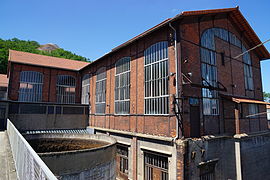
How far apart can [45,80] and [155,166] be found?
16259 millimetres

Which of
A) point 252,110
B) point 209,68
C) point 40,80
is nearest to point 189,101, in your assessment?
point 209,68

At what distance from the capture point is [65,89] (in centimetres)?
2166

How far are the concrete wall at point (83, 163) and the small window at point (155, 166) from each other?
3344mm

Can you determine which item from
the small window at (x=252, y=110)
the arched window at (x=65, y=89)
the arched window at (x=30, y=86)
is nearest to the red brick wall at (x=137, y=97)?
the arched window at (x=65, y=89)

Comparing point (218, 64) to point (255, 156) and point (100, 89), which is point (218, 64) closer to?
point (255, 156)

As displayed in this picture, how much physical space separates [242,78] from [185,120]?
8072mm

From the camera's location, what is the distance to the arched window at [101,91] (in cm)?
1695

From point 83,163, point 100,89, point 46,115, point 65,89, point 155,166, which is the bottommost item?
point 155,166

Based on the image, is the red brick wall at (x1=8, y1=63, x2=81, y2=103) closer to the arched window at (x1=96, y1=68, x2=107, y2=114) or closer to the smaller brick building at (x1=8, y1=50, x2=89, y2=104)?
the smaller brick building at (x1=8, y1=50, x2=89, y2=104)

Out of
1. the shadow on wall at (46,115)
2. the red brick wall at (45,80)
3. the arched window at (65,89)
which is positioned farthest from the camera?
the arched window at (65,89)

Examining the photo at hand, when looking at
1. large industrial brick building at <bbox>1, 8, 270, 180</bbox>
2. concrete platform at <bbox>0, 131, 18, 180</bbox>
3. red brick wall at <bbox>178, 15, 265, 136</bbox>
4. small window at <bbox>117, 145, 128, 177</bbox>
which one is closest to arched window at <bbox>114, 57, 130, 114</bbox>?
large industrial brick building at <bbox>1, 8, 270, 180</bbox>

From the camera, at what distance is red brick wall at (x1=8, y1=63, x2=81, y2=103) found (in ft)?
61.3

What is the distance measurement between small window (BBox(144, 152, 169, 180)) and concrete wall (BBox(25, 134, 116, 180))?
3344mm

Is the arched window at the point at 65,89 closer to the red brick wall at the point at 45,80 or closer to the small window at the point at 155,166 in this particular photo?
the red brick wall at the point at 45,80
